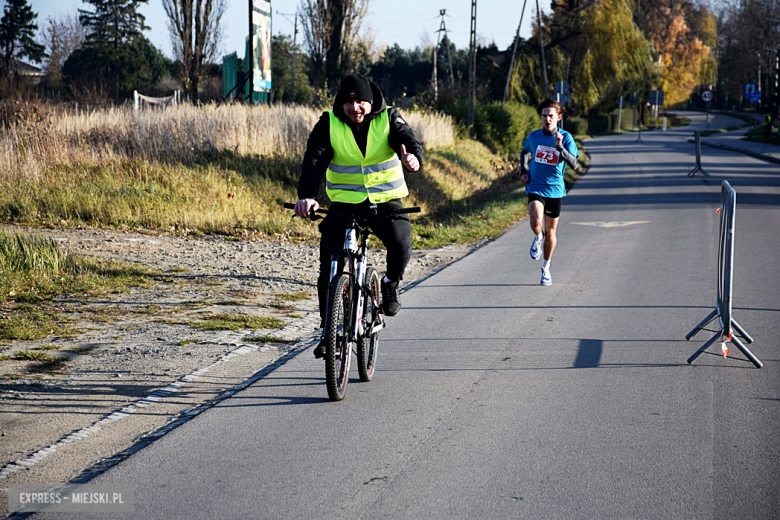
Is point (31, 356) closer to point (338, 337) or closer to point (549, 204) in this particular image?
point (338, 337)

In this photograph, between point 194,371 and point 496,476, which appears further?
point 194,371

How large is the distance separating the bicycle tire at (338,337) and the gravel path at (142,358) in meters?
0.80

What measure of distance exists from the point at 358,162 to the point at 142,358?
2.38 metres

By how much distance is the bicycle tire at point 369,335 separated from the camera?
17.7 ft

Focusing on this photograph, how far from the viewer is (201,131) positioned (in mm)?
17141

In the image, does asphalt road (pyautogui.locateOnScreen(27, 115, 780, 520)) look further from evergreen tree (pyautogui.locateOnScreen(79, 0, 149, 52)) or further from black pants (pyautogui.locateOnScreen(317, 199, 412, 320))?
evergreen tree (pyautogui.locateOnScreen(79, 0, 149, 52))

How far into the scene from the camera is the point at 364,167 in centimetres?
532

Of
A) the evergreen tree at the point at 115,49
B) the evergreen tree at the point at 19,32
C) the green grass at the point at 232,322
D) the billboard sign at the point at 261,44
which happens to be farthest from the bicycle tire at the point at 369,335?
the evergreen tree at the point at 19,32

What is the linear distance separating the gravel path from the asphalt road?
0.32m

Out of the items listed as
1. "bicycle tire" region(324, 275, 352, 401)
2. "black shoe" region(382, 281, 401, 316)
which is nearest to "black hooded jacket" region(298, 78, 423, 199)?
"bicycle tire" region(324, 275, 352, 401)

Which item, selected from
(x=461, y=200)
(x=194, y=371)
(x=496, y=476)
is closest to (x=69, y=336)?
(x=194, y=371)

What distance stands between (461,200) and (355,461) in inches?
636

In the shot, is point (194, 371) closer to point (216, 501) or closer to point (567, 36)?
point (216, 501)

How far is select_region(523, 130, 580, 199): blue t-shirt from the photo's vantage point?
9406mm
